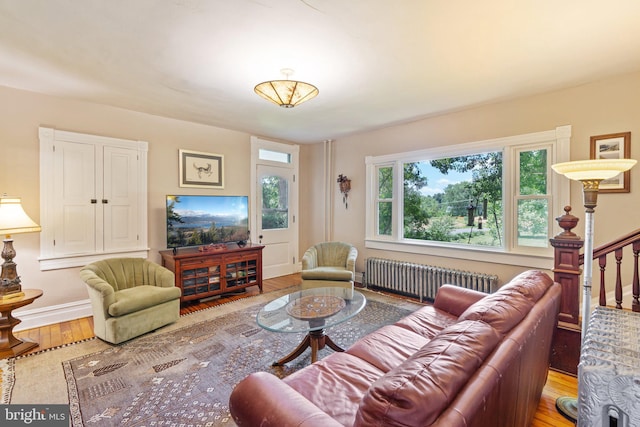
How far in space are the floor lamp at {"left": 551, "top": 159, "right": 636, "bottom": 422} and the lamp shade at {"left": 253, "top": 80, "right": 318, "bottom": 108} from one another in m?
1.93

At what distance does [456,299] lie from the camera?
2393 millimetres

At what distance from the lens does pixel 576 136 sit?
304cm

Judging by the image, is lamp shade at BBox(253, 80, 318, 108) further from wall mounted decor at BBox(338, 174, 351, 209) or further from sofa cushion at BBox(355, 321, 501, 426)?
wall mounted decor at BBox(338, 174, 351, 209)

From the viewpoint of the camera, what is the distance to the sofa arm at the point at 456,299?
231 centimetres

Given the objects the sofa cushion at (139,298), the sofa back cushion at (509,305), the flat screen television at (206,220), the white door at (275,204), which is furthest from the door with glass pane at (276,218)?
the sofa back cushion at (509,305)

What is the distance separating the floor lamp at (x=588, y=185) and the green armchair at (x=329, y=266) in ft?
6.85

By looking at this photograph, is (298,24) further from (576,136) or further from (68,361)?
(68,361)

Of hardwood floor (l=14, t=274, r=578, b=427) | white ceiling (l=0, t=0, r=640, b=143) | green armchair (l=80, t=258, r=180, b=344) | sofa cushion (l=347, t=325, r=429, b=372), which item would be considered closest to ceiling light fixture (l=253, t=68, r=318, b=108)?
white ceiling (l=0, t=0, r=640, b=143)

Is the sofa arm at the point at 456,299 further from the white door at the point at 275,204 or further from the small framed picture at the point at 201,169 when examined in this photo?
the small framed picture at the point at 201,169

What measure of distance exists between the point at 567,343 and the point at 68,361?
4.03 metres

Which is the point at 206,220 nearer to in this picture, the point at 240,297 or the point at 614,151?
the point at 240,297

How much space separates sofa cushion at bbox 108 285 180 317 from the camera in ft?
8.95

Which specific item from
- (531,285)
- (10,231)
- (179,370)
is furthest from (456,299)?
(10,231)

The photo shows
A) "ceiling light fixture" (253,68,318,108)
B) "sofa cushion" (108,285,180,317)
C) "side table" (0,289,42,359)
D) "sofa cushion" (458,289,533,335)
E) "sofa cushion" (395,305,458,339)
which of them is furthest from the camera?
"sofa cushion" (108,285,180,317)
